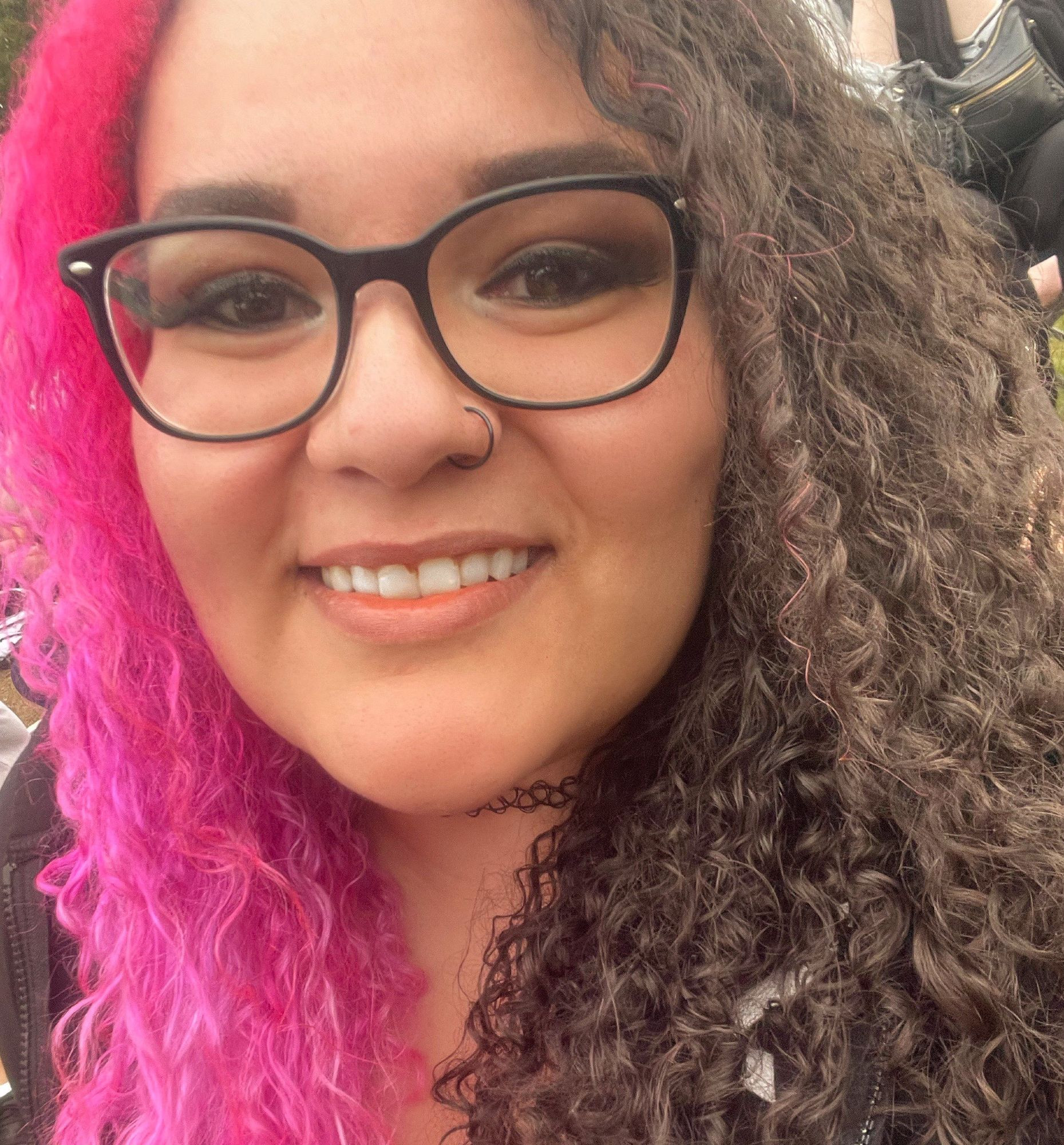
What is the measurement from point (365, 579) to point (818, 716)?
1.60ft

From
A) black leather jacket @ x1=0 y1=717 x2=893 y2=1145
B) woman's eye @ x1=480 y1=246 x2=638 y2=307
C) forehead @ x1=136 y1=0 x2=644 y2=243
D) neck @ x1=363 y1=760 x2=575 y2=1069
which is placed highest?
forehead @ x1=136 y1=0 x2=644 y2=243

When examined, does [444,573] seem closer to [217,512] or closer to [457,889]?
[217,512]

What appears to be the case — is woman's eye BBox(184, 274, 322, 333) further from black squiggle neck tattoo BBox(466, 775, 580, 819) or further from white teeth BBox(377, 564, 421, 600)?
black squiggle neck tattoo BBox(466, 775, 580, 819)

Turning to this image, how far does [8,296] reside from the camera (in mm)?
1131

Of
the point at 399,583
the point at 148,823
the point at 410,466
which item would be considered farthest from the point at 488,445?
the point at 148,823

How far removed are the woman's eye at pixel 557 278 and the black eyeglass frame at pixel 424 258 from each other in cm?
6

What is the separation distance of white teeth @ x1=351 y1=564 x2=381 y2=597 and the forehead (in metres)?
0.33

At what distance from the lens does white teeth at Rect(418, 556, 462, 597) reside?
882 mm

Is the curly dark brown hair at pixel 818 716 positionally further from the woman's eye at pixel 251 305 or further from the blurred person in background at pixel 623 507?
the woman's eye at pixel 251 305

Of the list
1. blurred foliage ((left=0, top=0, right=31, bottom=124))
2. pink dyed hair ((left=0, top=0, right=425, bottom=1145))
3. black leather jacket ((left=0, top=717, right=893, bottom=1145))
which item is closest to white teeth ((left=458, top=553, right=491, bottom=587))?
pink dyed hair ((left=0, top=0, right=425, bottom=1145))

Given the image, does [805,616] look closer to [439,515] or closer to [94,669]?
[439,515]

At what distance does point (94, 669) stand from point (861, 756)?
3.35ft

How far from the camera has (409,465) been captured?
0.81 meters

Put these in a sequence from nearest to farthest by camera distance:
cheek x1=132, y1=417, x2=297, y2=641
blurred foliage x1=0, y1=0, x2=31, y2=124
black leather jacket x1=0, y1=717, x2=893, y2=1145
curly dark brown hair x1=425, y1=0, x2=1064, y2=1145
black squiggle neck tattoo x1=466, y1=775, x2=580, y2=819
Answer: curly dark brown hair x1=425, y1=0, x2=1064, y2=1145 → cheek x1=132, y1=417, x2=297, y2=641 → black squiggle neck tattoo x1=466, y1=775, x2=580, y2=819 → black leather jacket x1=0, y1=717, x2=893, y2=1145 → blurred foliage x1=0, y1=0, x2=31, y2=124
